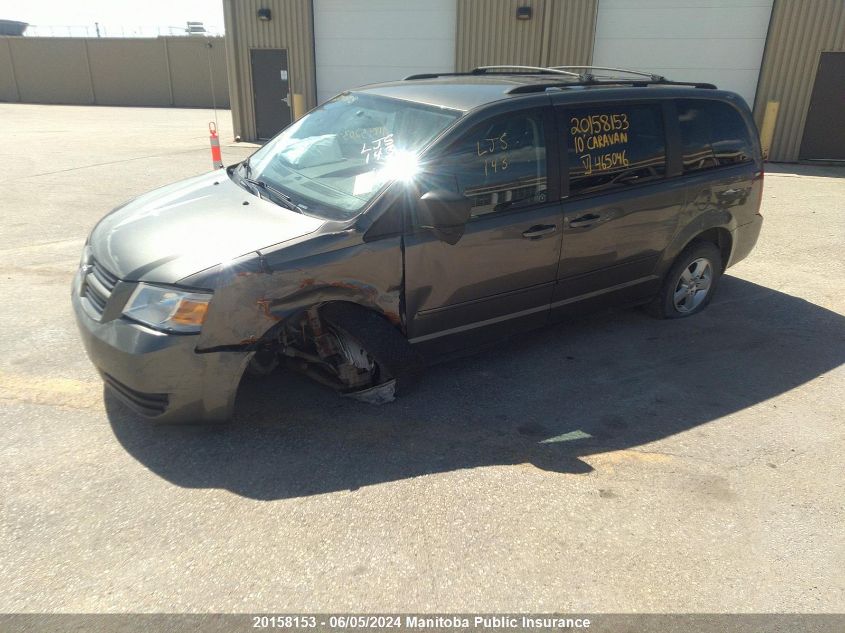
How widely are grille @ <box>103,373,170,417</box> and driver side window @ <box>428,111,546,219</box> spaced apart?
6.21 ft

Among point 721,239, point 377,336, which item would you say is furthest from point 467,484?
point 721,239

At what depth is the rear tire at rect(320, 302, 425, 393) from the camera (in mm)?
3488

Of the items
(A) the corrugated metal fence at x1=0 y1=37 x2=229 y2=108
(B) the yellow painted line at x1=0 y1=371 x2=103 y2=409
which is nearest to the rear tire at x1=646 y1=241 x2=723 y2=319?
(B) the yellow painted line at x1=0 y1=371 x2=103 y2=409

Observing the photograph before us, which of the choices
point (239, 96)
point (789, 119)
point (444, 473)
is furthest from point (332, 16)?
point (444, 473)

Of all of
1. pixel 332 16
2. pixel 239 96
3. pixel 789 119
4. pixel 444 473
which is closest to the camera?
pixel 444 473

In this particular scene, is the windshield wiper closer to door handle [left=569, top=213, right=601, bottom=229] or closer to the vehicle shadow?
the vehicle shadow

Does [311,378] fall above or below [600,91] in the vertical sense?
below

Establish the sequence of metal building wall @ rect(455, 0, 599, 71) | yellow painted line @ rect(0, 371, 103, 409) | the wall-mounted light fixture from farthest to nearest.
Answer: the wall-mounted light fixture → metal building wall @ rect(455, 0, 599, 71) → yellow painted line @ rect(0, 371, 103, 409)

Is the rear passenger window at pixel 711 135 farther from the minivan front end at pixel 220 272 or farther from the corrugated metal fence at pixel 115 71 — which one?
the corrugated metal fence at pixel 115 71

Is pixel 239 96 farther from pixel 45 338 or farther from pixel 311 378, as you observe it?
pixel 311 378

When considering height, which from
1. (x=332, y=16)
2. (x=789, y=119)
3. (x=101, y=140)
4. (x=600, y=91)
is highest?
(x=332, y=16)

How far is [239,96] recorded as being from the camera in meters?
16.3

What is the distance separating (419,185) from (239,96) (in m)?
14.5

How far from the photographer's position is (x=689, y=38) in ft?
43.5
